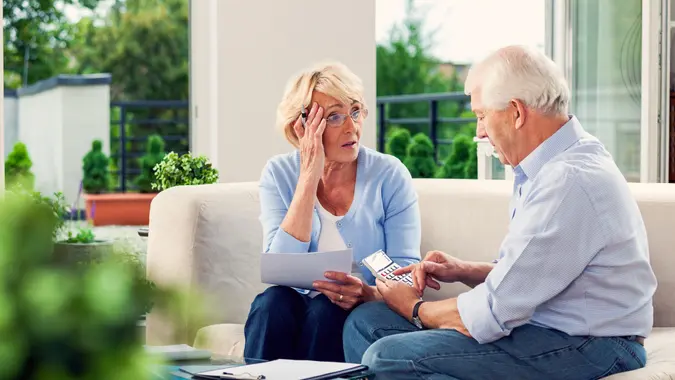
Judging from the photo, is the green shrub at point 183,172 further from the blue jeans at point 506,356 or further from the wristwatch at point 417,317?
the blue jeans at point 506,356

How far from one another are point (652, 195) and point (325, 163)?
36.2 inches

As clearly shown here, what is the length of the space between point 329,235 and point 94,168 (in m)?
2.80

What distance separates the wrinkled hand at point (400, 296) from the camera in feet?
7.09

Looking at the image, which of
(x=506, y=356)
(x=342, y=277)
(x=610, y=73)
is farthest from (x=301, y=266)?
(x=610, y=73)

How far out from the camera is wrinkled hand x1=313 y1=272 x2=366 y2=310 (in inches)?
94.0

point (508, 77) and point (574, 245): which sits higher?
point (508, 77)

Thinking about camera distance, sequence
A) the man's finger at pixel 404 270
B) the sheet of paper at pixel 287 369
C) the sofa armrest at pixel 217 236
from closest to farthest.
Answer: the sheet of paper at pixel 287 369 < the man's finger at pixel 404 270 < the sofa armrest at pixel 217 236

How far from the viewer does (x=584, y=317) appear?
1.86 meters

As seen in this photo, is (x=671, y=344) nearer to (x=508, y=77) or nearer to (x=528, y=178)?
(x=528, y=178)

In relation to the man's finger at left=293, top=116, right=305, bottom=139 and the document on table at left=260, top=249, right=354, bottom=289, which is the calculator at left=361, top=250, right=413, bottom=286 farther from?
the man's finger at left=293, top=116, right=305, bottom=139

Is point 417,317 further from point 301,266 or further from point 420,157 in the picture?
point 420,157

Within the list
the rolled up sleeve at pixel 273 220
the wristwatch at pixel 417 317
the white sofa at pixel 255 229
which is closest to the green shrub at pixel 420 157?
the white sofa at pixel 255 229

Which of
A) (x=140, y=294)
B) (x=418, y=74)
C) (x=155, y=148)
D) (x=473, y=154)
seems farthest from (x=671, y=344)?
(x=418, y=74)

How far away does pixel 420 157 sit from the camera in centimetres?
738
